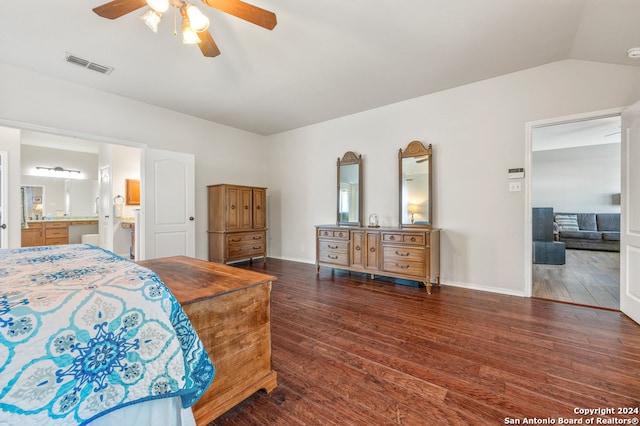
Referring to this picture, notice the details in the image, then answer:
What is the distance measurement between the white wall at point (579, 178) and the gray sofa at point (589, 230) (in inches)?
15.4

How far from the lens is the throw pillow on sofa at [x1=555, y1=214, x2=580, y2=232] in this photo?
23.2 ft

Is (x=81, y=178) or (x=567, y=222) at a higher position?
(x=81, y=178)

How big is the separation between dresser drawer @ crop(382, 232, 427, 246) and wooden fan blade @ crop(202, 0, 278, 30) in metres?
2.80

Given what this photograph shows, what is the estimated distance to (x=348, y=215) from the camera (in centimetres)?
470

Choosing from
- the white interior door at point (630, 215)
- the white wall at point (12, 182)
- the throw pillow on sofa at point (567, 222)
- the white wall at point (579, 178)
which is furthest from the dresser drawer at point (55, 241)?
the throw pillow on sofa at point (567, 222)

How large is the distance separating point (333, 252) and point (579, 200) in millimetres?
7690

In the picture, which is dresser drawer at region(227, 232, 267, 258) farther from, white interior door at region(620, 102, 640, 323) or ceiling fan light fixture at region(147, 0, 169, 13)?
white interior door at region(620, 102, 640, 323)

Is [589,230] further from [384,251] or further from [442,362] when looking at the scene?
[442,362]

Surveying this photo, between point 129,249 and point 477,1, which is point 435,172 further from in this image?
point 129,249

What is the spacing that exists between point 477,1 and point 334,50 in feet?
4.19

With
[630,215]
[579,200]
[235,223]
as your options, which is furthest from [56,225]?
[579,200]

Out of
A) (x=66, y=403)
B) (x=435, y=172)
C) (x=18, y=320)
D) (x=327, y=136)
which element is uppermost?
(x=327, y=136)

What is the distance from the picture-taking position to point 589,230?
7.02 m

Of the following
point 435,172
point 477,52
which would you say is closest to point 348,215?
point 435,172
